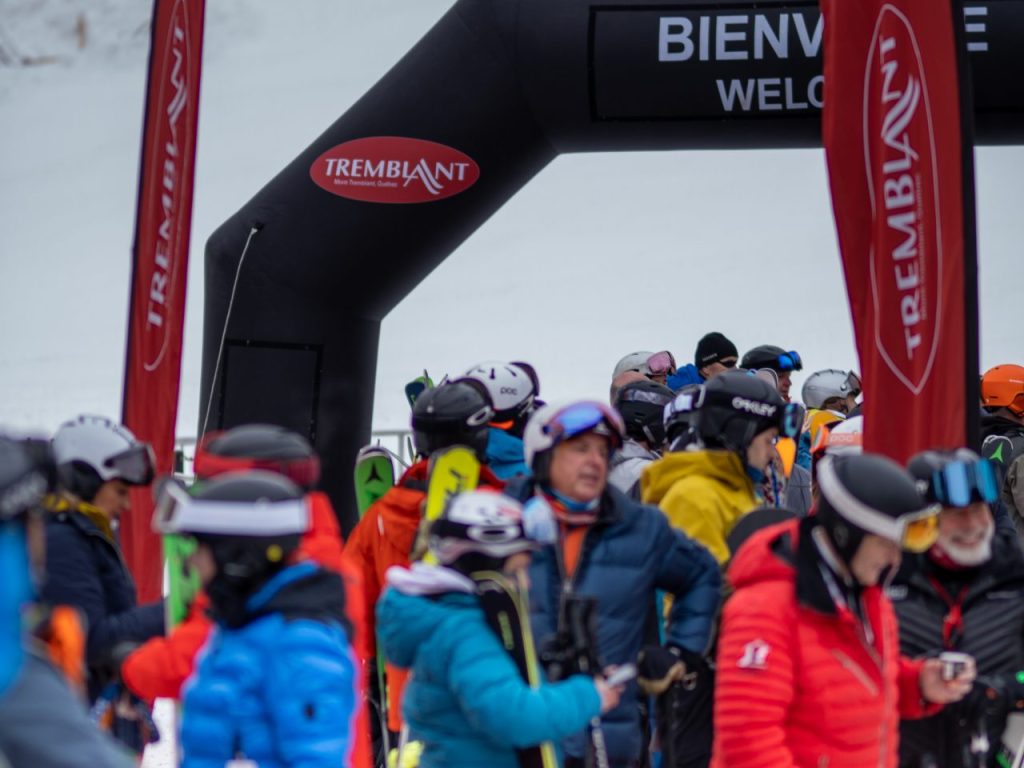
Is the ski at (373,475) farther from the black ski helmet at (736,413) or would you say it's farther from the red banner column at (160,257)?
the black ski helmet at (736,413)

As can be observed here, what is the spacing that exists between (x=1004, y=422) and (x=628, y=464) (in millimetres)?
1620

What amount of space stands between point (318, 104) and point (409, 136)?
387 inches

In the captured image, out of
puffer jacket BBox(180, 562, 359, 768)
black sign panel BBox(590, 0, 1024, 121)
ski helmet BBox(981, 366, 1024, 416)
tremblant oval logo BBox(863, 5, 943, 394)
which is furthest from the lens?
black sign panel BBox(590, 0, 1024, 121)

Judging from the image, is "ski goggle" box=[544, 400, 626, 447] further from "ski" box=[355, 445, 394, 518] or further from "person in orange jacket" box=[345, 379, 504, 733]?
"ski" box=[355, 445, 394, 518]

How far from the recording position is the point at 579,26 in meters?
5.91

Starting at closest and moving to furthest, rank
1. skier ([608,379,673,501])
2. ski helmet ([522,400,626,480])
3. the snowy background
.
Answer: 1. ski helmet ([522,400,626,480])
2. skier ([608,379,673,501])
3. the snowy background

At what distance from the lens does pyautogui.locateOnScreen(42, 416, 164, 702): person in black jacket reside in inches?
117

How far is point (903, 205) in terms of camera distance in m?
3.95

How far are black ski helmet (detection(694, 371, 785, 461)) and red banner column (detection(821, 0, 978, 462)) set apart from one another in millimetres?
524

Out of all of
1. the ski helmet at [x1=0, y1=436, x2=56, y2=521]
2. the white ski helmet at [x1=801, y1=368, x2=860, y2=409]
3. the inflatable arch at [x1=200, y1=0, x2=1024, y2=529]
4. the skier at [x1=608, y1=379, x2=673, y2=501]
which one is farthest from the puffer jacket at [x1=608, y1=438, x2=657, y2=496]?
the ski helmet at [x1=0, y1=436, x2=56, y2=521]

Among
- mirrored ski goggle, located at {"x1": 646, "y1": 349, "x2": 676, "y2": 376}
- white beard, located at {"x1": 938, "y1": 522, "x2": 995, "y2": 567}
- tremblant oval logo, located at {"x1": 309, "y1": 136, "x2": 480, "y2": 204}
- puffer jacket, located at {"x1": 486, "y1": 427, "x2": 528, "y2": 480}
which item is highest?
tremblant oval logo, located at {"x1": 309, "y1": 136, "x2": 480, "y2": 204}

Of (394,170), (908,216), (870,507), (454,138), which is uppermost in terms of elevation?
(454,138)

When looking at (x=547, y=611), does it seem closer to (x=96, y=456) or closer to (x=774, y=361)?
(x=96, y=456)

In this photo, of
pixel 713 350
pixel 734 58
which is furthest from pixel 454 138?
pixel 713 350
